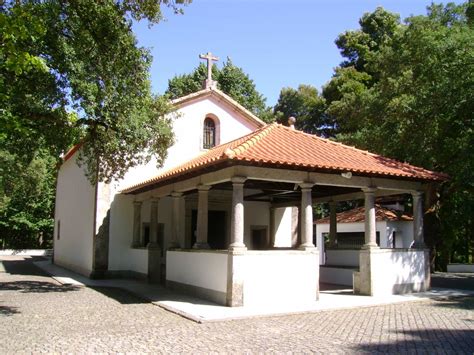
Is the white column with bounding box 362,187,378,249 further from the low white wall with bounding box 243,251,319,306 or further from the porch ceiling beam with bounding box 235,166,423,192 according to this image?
the low white wall with bounding box 243,251,319,306

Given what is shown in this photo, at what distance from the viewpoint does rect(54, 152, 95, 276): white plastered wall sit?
17781 mm

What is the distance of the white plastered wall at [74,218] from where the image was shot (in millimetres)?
17781

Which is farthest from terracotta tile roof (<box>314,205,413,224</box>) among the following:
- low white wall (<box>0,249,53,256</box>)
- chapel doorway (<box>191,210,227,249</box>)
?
low white wall (<box>0,249,53,256</box>)

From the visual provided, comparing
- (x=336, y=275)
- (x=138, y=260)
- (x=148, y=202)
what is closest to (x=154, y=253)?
(x=138, y=260)

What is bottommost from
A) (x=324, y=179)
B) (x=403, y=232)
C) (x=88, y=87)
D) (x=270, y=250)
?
(x=270, y=250)

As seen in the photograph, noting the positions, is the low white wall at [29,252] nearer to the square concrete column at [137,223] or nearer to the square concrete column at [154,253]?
the square concrete column at [137,223]

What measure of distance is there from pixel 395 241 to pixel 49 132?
16359 millimetres

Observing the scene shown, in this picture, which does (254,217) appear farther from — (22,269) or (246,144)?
(22,269)

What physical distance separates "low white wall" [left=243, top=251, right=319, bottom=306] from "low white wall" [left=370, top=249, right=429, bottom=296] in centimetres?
204

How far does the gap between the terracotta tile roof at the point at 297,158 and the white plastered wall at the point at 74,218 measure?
180 inches

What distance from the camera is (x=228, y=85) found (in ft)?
116

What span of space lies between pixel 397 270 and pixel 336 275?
10.2ft

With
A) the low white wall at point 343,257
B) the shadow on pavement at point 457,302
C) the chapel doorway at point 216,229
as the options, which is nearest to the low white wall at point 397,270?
the shadow on pavement at point 457,302

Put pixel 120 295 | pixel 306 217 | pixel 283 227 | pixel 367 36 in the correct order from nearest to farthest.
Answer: pixel 306 217 → pixel 120 295 → pixel 283 227 → pixel 367 36
